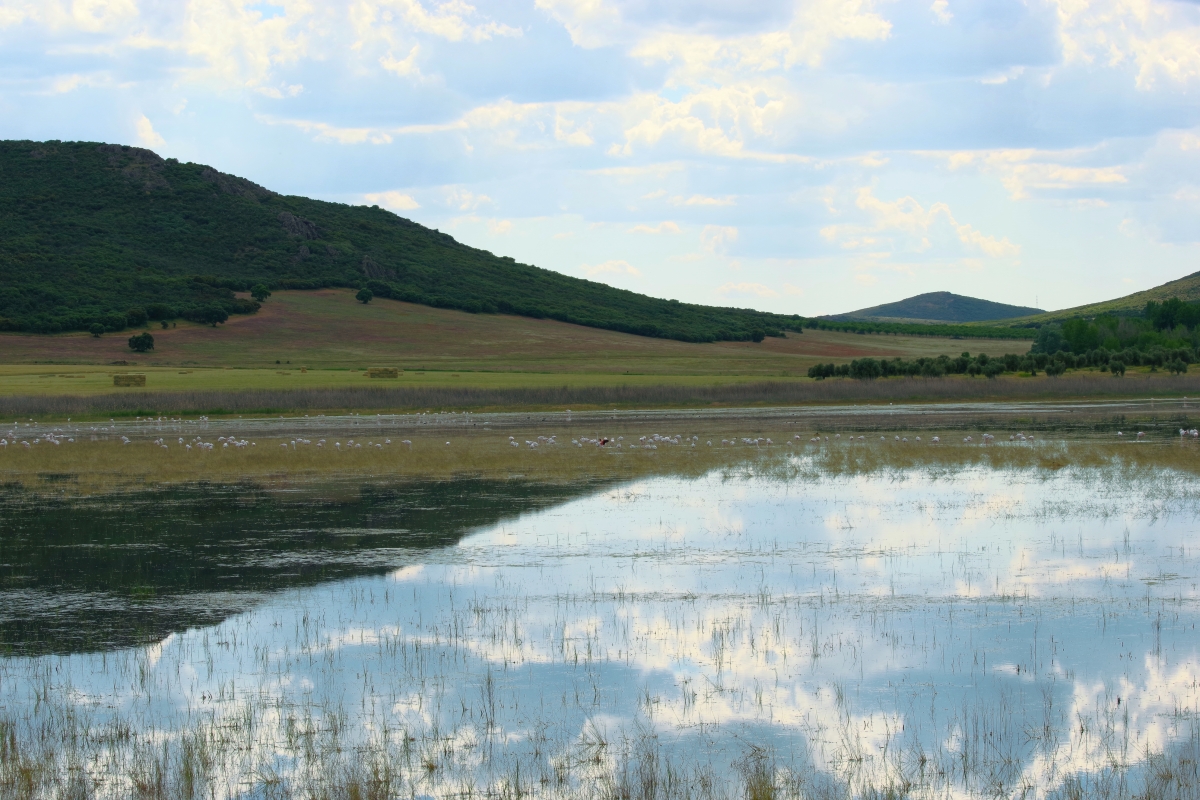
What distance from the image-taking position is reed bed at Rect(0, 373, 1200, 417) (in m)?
52.2

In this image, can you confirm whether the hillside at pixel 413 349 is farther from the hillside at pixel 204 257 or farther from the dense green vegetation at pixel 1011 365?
the dense green vegetation at pixel 1011 365

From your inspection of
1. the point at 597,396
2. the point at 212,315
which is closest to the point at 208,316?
the point at 212,315

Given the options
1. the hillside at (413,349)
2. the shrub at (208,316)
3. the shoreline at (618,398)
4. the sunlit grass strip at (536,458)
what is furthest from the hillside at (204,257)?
the sunlit grass strip at (536,458)

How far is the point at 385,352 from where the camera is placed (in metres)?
101

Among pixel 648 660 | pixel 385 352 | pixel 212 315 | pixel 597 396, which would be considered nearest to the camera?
pixel 648 660

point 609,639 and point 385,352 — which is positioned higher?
point 385,352

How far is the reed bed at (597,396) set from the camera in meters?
52.2

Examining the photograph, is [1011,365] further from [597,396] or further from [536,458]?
[536,458]

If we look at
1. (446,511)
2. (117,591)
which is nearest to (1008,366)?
(446,511)

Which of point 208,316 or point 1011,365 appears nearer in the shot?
point 1011,365

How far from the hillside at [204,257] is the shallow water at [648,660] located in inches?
3787

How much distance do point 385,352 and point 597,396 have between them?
45329 millimetres

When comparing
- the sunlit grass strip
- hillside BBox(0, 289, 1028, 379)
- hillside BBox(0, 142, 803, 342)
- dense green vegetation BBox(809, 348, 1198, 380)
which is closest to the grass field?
hillside BBox(0, 289, 1028, 379)

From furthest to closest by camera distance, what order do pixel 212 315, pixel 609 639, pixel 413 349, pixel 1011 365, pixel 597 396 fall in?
pixel 212 315, pixel 413 349, pixel 1011 365, pixel 597 396, pixel 609 639
